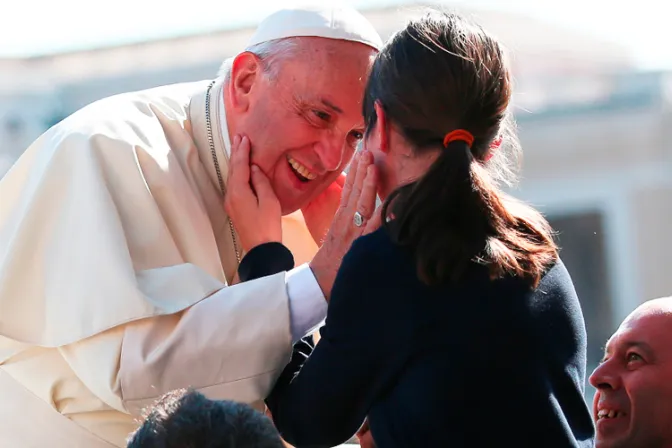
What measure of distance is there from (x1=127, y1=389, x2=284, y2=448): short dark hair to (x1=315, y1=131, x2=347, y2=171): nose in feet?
5.12

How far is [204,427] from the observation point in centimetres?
204

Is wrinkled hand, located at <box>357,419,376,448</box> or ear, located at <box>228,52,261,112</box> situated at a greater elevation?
ear, located at <box>228,52,261,112</box>

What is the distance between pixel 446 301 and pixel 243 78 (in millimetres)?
1389

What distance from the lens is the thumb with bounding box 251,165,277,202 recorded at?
3.52 metres

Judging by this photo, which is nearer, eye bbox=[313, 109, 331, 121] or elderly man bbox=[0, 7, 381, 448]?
elderly man bbox=[0, 7, 381, 448]

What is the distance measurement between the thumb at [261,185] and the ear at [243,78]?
0.65 ft

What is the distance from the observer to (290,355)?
3010 mm

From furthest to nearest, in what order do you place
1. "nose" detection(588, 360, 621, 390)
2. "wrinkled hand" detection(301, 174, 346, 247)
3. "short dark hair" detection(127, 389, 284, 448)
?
"wrinkled hand" detection(301, 174, 346, 247), "nose" detection(588, 360, 621, 390), "short dark hair" detection(127, 389, 284, 448)

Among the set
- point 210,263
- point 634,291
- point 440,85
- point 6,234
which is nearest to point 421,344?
point 440,85

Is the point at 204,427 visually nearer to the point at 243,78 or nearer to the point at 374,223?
the point at 374,223

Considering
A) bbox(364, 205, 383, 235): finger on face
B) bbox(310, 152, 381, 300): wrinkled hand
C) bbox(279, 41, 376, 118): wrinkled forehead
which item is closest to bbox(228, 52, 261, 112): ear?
bbox(279, 41, 376, 118): wrinkled forehead

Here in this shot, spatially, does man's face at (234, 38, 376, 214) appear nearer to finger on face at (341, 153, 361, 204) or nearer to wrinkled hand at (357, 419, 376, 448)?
finger on face at (341, 153, 361, 204)

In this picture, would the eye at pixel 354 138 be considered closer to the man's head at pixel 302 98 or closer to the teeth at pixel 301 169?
the man's head at pixel 302 98

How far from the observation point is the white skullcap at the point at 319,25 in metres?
3.65
